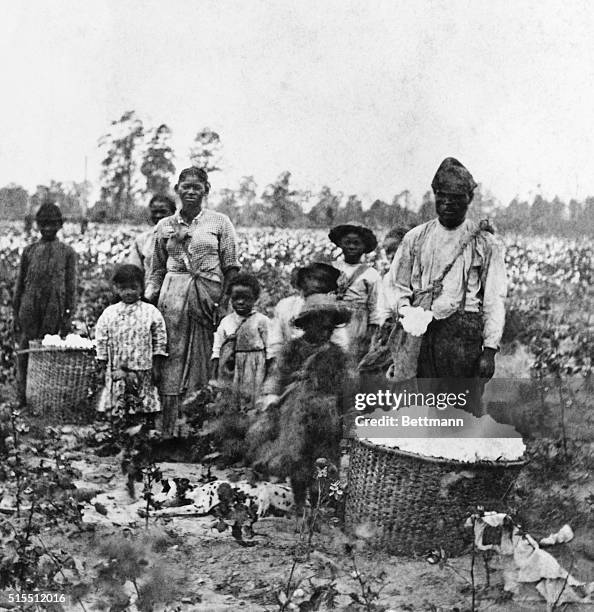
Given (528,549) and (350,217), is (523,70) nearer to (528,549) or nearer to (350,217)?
(350,217)

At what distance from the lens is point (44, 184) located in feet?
16.7

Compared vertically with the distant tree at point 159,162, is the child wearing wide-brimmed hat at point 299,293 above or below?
below

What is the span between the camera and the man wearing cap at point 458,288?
4.75 meters

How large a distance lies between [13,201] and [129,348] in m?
0.98

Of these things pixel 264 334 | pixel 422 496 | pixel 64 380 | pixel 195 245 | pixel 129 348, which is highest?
pixel 195 245

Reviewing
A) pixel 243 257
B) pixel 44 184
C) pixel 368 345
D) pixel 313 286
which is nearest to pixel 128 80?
pixel 44 184

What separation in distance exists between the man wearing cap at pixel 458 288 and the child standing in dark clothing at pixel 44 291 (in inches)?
71.3

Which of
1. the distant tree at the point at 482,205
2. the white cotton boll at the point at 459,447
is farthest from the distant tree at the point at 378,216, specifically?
the white cotton boll at the point at 459,447

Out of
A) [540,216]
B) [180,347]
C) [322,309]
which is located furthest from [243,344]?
[540,216]

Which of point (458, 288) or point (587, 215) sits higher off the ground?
point (587, 215)

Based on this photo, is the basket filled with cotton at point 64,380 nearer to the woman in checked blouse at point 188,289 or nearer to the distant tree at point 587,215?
the woman in checked blouse at point 188,289

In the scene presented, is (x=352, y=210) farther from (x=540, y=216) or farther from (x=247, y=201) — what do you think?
(x=540, y=216)

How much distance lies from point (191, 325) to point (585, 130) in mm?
2294

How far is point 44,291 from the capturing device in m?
5.29
